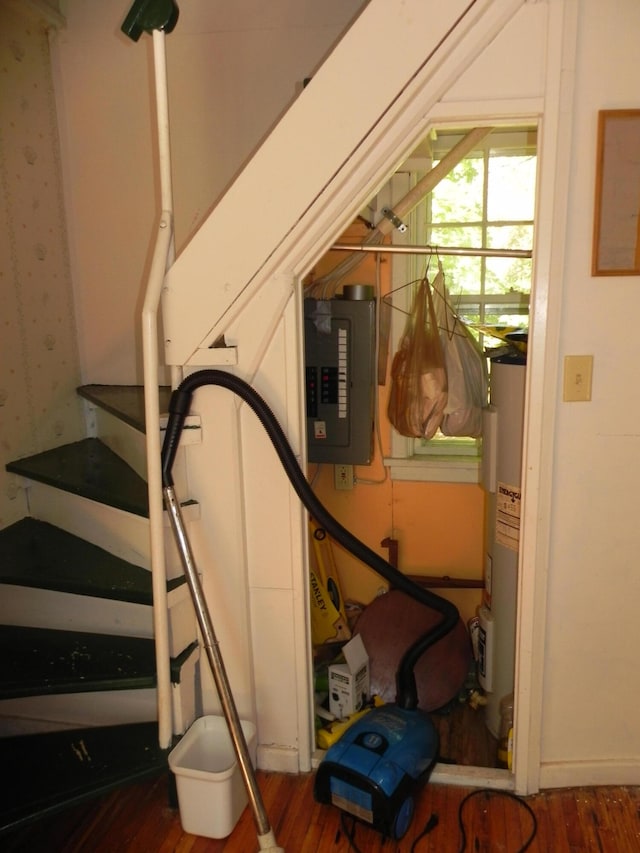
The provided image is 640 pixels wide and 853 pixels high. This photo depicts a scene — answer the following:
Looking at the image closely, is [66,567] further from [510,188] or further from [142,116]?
[510,188]

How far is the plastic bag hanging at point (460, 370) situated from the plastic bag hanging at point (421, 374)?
32mm

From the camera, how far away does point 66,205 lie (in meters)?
2.45

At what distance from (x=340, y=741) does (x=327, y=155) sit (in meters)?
1.60

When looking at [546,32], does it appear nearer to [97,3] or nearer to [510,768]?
[97,3]

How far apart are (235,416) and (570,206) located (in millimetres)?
1036

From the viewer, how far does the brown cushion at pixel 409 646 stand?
2.40 meters

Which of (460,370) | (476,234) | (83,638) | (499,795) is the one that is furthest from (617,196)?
(83,638)

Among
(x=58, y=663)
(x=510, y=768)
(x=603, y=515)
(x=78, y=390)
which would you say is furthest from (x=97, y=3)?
(x=510, y=768)

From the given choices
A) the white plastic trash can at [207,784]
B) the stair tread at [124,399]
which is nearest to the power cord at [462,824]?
the white plastic trash can at [207,784]

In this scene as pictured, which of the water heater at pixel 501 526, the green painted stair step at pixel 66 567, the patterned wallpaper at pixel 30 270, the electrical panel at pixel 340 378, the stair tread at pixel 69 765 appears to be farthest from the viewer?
the electrical panel at pixel 340 378

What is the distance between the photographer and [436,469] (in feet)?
8.73

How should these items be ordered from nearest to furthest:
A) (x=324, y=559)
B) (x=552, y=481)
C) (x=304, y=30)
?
(x=552, y=481)
(x=304, y=30)
(x=324, y=559)

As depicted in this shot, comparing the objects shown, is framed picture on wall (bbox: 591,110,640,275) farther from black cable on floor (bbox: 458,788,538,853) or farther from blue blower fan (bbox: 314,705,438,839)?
black cable on floor (bbox: 458,788,538,853)

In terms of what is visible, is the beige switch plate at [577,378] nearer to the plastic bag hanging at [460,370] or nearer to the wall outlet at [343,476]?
the plastic bag hanging at [460,370]
